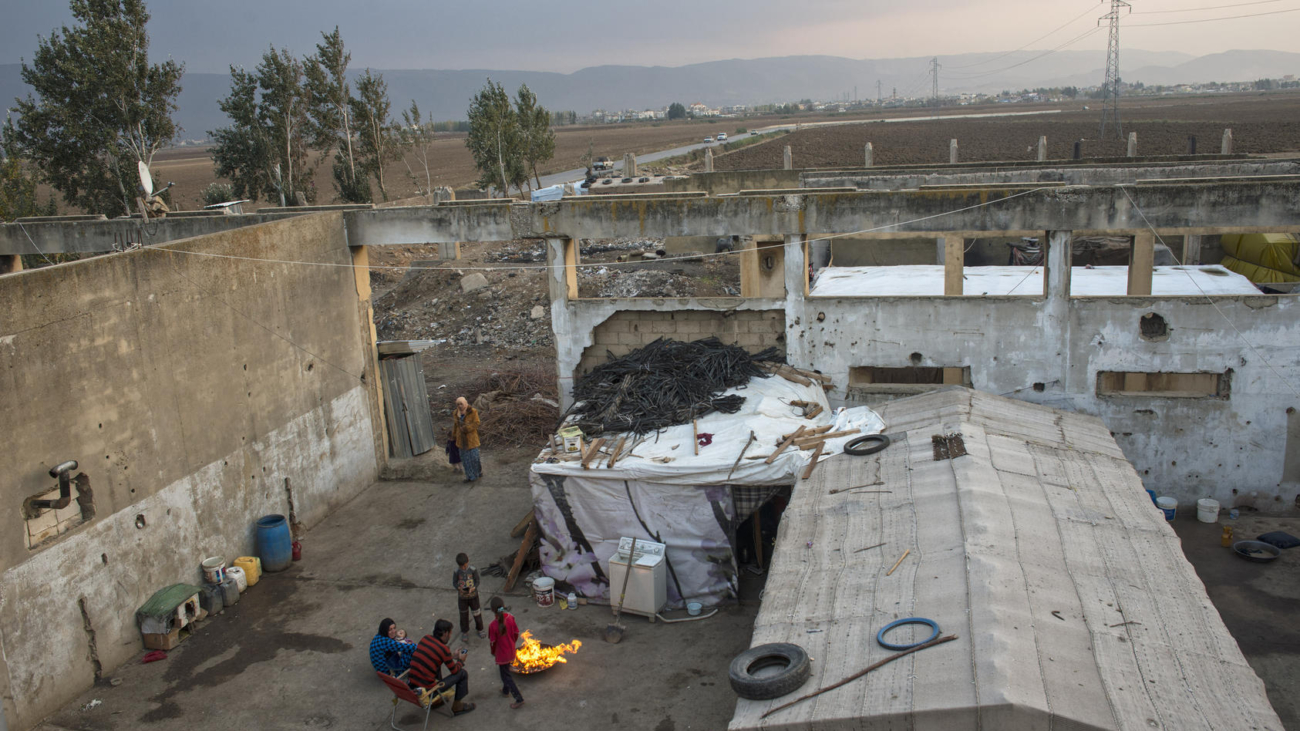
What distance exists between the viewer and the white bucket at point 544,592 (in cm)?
1076

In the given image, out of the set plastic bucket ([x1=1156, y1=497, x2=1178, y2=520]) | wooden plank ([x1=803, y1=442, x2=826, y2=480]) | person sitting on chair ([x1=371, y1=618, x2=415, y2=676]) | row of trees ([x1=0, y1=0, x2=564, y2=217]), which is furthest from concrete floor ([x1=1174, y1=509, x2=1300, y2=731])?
row of trees ([x1=0, y1=0, x2=564, y2=217])

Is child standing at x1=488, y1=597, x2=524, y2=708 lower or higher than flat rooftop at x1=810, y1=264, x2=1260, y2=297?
lower

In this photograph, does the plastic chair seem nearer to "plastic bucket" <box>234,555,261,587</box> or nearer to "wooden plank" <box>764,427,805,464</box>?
"plastic bucket" <box>234,555,261,587</box>

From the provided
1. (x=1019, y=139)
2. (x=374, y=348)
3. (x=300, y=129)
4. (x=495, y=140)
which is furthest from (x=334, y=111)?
(x=1019, y=139)

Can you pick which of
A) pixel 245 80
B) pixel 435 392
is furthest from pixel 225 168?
pixel 435 392

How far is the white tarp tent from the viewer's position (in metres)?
10.3

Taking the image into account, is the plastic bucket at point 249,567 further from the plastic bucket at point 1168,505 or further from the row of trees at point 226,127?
the row of trees at point 226,127

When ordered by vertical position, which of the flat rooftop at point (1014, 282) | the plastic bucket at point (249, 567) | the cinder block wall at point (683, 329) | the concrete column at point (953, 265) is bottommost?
the plastic bucket at point (249, 567)

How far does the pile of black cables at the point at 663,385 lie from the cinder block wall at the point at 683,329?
19cm

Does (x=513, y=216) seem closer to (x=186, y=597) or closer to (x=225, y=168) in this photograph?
(x=186, y=597)

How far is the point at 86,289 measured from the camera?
946cm

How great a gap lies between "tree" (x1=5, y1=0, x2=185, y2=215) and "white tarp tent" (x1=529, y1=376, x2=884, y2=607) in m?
24.7

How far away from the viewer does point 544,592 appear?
10.8m

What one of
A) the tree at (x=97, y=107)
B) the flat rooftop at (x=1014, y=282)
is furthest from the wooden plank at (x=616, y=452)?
the tree at (x=97, y=107)
